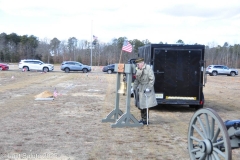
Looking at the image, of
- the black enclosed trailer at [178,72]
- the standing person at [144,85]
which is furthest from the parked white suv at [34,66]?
the standing person at [144,85]

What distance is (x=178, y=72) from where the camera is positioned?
12883mm

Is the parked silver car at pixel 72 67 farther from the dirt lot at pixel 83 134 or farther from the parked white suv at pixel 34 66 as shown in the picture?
the dirt lot at pixel 83 134

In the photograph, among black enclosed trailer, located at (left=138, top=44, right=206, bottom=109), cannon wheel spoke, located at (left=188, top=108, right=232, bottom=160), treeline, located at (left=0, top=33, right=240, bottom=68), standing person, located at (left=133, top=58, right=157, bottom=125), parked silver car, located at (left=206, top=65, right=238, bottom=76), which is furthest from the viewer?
treeline, located at (left=0, top=33, right=240, bottom=68)

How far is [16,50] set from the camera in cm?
9238

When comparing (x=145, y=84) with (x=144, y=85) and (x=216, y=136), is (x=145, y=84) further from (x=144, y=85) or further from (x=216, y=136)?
(x=216, y=136)

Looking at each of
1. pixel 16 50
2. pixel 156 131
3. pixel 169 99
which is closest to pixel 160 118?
pixel 169 99

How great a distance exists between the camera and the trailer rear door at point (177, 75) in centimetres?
1280

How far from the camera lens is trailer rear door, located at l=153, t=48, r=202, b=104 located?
504 inches

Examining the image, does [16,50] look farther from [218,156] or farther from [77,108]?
[218,156]

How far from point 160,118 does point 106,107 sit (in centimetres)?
286

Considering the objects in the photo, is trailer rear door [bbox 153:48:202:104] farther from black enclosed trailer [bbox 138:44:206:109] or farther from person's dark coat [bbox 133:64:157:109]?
person's dark coat [bbox 133:64:157:109]

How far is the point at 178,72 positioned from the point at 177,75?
11 cm

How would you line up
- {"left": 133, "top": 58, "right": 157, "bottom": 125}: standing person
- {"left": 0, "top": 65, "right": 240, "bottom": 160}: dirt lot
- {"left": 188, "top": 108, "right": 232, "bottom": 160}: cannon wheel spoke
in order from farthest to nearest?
{"left": 133, "top": 58, "right": 157, "bottom": 125}: standing person, {"left": 0, "top": 65, "right": 240, "bottom": 160}: dirt lot, {"left": 188, "top": 108, "right": 232, "bottom": 160}: cannon wheel spoke

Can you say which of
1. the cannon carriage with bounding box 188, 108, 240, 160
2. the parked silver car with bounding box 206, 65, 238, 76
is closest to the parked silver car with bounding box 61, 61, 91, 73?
the parked silver car with bounding box 206, 65, 238, 76
